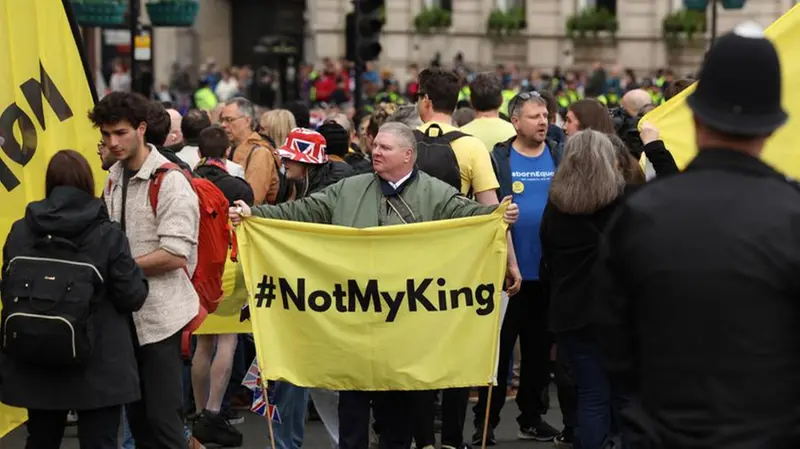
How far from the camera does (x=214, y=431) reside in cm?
979

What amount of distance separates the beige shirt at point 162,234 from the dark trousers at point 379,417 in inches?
36.1

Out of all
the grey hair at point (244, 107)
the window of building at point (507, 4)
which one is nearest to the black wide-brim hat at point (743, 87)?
the grey hair at point (244, 107)

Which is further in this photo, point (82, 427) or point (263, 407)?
point (263, 407)

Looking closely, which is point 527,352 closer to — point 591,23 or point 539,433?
point 539,433

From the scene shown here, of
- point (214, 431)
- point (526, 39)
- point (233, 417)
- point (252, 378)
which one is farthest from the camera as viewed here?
point (526, 39)

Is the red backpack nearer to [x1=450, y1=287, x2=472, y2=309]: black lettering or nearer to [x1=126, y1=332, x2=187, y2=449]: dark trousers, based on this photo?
[x1=126, y1=332, x2=187, y2=449]: dark trousers

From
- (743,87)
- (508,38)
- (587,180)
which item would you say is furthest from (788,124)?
(508,38)

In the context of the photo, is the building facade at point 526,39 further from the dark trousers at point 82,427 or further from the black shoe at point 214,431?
the dark trousers at point 82,427

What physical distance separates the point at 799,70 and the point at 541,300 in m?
1.99

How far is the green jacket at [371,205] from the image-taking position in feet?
26.3

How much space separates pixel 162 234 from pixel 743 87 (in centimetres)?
367

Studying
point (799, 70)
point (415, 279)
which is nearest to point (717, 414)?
point (415, 279)

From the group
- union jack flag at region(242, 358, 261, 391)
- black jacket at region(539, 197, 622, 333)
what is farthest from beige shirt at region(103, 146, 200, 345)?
black jacket at region(539, 197, 622, 333)

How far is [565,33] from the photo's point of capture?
43469 mm
